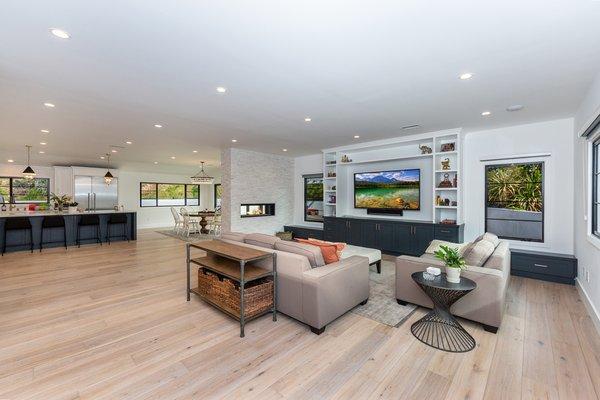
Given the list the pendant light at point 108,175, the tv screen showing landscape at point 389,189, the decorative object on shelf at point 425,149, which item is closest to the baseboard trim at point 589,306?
the tv screen showing landscape at point 389,189

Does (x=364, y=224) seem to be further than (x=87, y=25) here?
Yes

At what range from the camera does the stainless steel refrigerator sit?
983 centimetres

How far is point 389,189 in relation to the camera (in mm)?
6504

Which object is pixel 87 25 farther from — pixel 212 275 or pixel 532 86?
pixel 532 86

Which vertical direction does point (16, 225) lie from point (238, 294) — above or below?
above

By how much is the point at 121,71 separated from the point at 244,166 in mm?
4518

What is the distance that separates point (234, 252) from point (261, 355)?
1081 millimetres

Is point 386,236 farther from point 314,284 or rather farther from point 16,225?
point 16,225

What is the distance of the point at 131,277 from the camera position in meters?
4.55

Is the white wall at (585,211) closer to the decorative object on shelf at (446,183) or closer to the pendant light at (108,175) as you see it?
the decorative object on shelf at (446,183)

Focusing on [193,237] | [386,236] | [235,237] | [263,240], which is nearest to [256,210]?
[193,237]

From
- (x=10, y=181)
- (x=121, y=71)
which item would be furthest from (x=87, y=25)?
(x=10, y=181)

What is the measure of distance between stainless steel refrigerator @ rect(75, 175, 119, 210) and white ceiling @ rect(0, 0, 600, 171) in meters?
6.01

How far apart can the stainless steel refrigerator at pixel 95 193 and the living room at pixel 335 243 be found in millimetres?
3860
